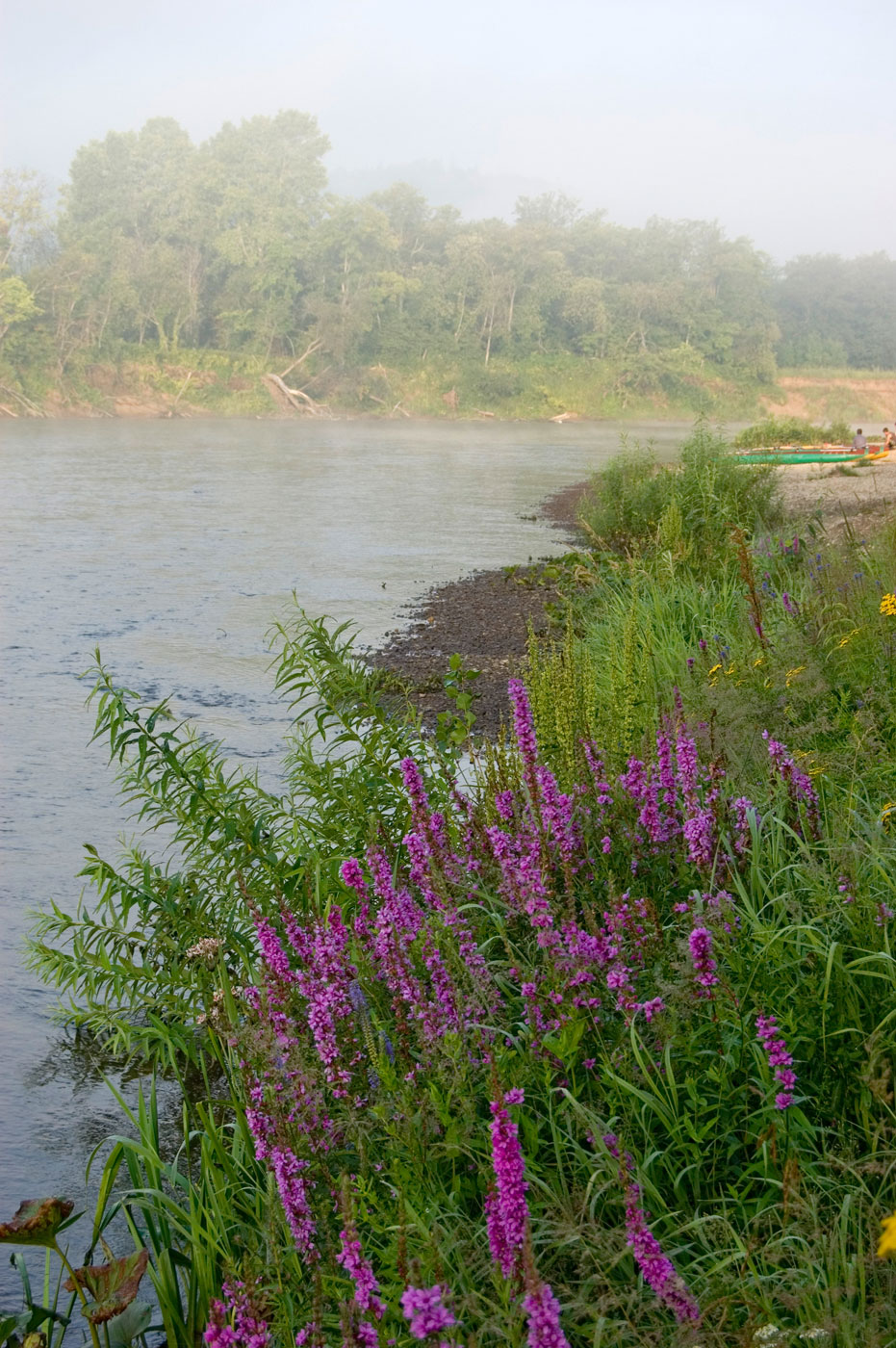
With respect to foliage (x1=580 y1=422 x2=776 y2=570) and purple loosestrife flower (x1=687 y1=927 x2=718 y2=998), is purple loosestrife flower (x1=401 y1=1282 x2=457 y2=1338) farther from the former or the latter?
foliage (x1=580 y1=422 x2=776 y2=570)

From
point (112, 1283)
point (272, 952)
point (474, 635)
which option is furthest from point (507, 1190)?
point (474, 635)

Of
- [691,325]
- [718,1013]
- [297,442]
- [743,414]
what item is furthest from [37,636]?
[691,325]

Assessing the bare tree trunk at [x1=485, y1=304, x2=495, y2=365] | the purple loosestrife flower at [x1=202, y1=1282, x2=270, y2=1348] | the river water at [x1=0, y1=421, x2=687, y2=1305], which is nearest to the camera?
the purple loosestrife flower at [x1=202, y1=1282, x2=270, y2=1348]

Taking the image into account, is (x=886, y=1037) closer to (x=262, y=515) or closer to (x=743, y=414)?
(x=262, y=515)

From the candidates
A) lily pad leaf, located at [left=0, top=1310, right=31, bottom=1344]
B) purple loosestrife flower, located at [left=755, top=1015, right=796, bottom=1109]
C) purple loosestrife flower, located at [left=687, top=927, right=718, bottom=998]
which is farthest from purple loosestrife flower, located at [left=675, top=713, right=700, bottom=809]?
lily pad leaf, located at [left=0, top=1310, right=31, bottom=1344]

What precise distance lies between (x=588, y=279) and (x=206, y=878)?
7390cm

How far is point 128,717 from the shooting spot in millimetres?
3420

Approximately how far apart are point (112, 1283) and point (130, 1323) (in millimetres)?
81

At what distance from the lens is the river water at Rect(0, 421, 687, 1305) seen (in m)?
3.88

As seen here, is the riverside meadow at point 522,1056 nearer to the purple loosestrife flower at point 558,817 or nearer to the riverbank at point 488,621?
the purple loosestrife flower at point 558,817

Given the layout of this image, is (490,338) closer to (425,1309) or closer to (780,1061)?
(780,1061)

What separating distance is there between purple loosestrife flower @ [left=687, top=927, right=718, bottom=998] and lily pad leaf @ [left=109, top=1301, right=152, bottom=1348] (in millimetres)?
1208

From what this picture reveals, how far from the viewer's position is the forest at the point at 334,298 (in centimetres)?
5494

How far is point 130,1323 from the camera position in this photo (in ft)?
7.18
